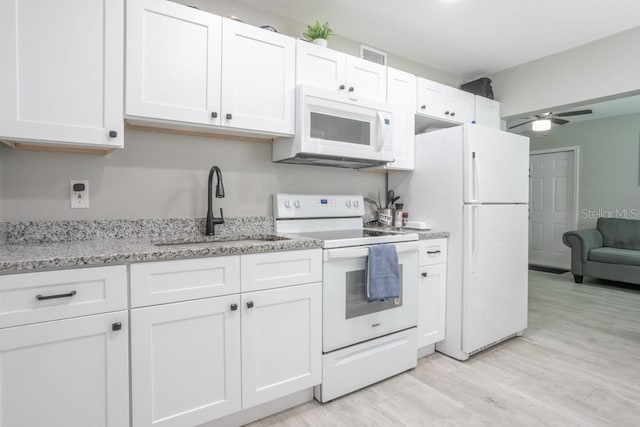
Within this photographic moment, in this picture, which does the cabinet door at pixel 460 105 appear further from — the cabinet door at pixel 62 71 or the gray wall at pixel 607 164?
Result: the gray wall at pixel 607 164

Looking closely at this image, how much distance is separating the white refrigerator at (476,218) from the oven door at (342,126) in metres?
0.44

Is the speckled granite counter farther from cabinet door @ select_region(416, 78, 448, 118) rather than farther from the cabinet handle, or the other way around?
cabinet door @ select_region(416, 78, 448, 118)

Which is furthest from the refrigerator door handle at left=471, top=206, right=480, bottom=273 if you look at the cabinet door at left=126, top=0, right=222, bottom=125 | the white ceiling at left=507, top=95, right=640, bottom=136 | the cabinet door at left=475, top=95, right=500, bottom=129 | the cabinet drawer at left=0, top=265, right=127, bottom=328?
the white ceiling at left=507, top=95, right=640, bottom=136

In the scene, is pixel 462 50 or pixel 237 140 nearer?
pixel 237 140

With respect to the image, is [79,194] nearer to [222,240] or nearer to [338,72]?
[222,240]

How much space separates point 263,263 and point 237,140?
95cm

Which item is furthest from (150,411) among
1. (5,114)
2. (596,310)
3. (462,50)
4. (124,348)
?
(596,310)

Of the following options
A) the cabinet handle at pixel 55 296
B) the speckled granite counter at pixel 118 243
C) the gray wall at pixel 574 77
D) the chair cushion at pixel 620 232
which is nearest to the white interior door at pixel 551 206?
the chair cushion at pixel 620 232

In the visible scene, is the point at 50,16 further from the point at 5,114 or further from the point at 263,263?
the point at 263,263

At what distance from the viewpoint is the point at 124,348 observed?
1.38 metres

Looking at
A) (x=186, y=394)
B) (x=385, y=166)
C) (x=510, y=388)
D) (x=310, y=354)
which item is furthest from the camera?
(x=385, y=166)

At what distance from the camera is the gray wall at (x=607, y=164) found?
5.13 meters

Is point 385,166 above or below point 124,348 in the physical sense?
above

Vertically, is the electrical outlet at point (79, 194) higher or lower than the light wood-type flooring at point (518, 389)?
higher
